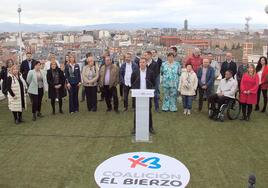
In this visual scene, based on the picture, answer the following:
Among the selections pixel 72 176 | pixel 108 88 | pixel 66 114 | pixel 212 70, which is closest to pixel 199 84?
pixel 212 70

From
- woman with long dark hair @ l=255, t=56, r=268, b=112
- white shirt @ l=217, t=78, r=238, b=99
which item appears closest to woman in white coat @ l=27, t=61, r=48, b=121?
white shirt @ l=217, t=78, r=238, b=99

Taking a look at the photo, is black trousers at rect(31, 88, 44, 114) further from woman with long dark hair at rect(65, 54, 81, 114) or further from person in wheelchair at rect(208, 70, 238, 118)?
person in wheelchair at rect(208, 70, 238, 118)

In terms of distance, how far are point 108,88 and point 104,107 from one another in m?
0.85

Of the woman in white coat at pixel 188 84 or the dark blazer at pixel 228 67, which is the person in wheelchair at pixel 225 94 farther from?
the dark blazer at pixel 228 67

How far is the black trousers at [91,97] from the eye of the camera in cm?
849

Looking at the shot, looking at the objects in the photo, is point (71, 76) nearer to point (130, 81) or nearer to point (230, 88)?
point (130, 81)

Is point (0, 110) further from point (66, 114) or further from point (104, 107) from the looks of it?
point (104, 107)

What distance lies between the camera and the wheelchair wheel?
305 inches

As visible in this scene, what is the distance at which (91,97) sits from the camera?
865 cm

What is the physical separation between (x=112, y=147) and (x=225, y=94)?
10.2 feet

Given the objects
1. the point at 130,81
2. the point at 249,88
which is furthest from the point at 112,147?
the point at 249,88

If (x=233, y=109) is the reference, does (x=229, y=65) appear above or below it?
above

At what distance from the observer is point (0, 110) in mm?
8820

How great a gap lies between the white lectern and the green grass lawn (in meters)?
0.21
